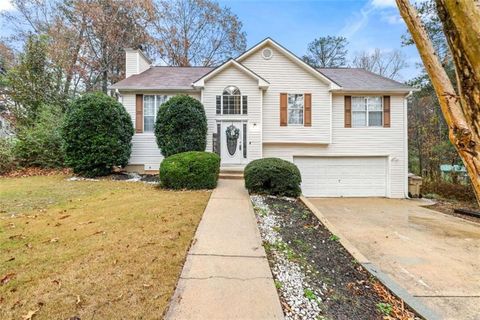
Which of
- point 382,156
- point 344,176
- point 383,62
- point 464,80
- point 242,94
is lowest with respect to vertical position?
point 344,176

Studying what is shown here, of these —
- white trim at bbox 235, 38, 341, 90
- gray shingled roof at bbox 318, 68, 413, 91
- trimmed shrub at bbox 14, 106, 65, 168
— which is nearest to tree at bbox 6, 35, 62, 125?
trimmed shrub at bbox 14, 106, 65, 168

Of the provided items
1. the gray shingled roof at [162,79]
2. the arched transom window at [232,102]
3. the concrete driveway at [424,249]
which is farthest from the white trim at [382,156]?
the gray shingled roof at [162,79]

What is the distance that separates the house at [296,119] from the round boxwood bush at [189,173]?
3.51m

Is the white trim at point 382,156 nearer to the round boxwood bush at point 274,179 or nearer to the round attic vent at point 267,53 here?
the round attic vent at point 267,53

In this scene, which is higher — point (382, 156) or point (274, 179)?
point (382, 156)

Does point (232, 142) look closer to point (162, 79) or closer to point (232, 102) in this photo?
point (232, 102)

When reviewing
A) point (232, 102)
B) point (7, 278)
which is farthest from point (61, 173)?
point (7, 278)

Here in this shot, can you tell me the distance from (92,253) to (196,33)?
22.7 meters

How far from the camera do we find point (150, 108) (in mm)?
12438

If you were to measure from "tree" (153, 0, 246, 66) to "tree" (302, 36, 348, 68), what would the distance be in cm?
722

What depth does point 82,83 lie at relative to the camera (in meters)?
19.5

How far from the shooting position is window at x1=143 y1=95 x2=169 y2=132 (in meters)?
12.4

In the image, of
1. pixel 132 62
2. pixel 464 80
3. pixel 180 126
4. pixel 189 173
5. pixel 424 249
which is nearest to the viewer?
pixel 464 80

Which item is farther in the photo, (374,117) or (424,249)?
(374,117)
